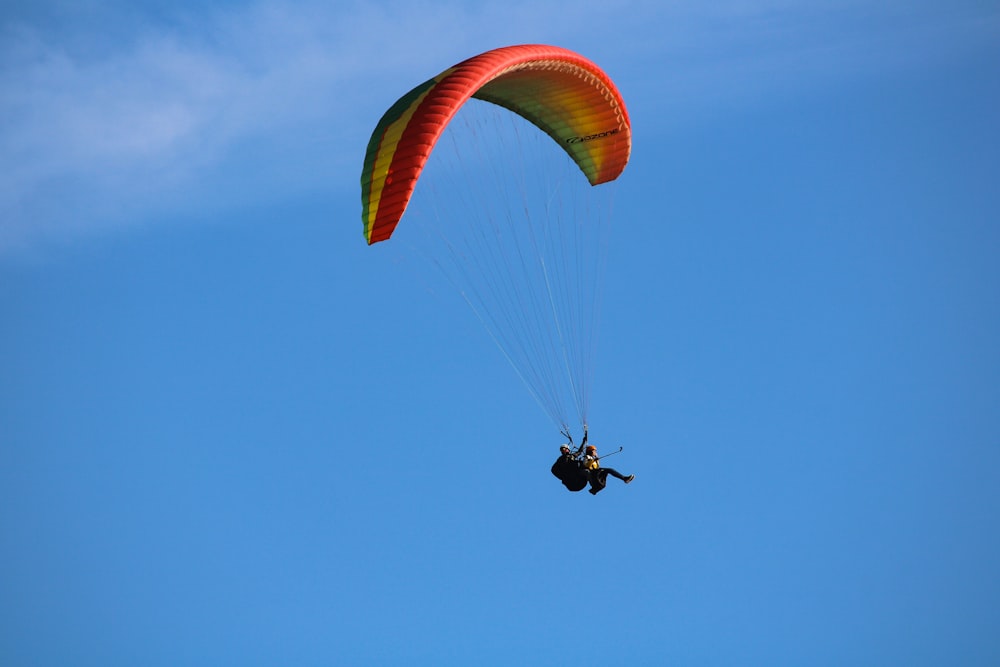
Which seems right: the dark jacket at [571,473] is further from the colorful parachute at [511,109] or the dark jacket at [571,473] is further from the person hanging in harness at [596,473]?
the colorful parachute at [511,109]

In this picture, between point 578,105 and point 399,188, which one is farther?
point 578,105

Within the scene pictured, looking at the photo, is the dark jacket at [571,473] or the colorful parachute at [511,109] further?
the dark jacket at [571,473]

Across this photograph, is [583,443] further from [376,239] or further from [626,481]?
[376,239]

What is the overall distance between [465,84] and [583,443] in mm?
5510

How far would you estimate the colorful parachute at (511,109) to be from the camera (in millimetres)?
25359

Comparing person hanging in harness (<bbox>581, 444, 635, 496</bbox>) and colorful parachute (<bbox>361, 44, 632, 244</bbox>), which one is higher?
colorful parachute (<bbox>361, 44, 632, 244</bbox>)

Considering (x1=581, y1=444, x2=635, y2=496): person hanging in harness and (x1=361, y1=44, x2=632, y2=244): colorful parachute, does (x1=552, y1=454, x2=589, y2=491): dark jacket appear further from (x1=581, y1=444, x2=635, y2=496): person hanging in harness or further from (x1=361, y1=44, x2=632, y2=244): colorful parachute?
(x1=361, y1=44, x2=632, y2=244): colorful parachute

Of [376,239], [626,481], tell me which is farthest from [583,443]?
[376,239]

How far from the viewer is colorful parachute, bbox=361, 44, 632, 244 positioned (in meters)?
25.4

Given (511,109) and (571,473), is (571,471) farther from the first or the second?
(511,109)

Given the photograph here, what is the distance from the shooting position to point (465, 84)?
2553cm

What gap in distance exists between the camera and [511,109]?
2928 cm

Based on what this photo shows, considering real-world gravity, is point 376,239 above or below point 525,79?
below

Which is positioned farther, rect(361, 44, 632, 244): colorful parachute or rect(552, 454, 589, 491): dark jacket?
rect(552, 454, 589, 491): dark jacket
